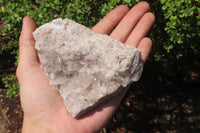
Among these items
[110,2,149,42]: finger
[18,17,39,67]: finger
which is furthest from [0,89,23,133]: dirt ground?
[110,2,149,42]: finger

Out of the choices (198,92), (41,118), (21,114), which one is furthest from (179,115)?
(21,114)

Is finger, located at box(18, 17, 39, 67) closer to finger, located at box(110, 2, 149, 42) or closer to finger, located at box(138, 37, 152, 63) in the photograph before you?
finger, located at box(110, 2, 149, 42)

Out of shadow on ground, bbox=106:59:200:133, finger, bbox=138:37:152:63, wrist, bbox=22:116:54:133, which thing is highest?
finger, bbox=138:37:152:63

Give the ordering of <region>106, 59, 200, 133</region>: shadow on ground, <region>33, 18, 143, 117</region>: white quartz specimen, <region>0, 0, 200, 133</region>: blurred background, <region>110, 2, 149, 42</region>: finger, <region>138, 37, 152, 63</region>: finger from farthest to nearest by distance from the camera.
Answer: <region>106, 59, 200, 133</region>: shadow on ground, <region>110, 2, 149, 42</region>: finger, <region>138, 37, 152, 63</region>: finger, <region>0, 0, 200, 133</region>: blurred background, <region>33, 18, 143, 117</region>: white quartz specimen

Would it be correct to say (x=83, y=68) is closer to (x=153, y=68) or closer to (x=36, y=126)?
(x=36, y=126)

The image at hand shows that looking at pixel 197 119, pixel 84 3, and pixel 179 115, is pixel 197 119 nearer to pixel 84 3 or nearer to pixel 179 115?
pixel 179 115

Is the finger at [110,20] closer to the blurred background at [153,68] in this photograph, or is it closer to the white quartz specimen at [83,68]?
the blurred background at [153,68]
